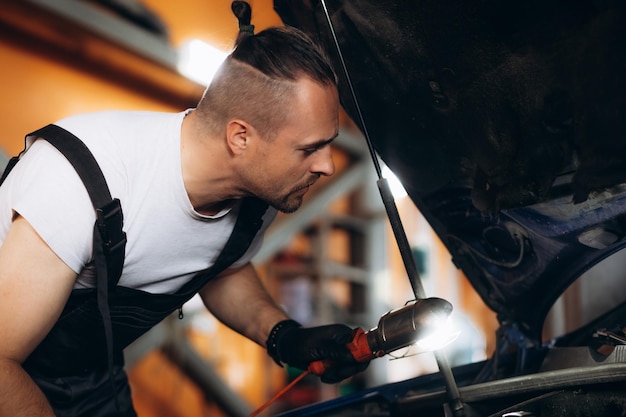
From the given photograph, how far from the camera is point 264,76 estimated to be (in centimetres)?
122

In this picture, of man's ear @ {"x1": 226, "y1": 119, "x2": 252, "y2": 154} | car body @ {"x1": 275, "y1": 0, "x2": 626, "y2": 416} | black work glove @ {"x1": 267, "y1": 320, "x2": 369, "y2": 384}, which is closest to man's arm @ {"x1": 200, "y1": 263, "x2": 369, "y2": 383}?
black work glove @ {"x1": 267, "y1": 320, "x2": 369, "y2": 384}

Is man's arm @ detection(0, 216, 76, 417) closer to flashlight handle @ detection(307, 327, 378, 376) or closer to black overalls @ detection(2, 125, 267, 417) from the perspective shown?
black overalls @ detection(2, 125, 267, 417)

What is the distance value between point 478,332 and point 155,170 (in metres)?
6.07

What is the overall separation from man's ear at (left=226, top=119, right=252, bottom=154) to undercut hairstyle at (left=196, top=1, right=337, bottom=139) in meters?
0.01

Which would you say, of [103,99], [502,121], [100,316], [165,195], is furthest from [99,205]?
[103,99]

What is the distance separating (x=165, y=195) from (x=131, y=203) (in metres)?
0.07

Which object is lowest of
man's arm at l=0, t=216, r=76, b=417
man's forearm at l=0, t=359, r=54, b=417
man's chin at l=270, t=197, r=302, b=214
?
man's forearm at l=0, t=359, r=54, b=417

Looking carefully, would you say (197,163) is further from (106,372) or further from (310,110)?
(106,372)

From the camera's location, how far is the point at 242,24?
1.24 m

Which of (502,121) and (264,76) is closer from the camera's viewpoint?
(502,121)

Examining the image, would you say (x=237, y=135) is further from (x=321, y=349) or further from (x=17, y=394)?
(x=17, y=394)

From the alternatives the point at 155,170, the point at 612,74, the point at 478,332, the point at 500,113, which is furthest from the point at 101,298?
the point at 478,332

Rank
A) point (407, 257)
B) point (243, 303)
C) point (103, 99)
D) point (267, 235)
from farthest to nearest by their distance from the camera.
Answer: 1. point (267, 235)
2. point (103, 99)
3. point (243, 303)
4. point (407, 257)

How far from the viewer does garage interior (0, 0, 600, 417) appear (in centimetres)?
323
